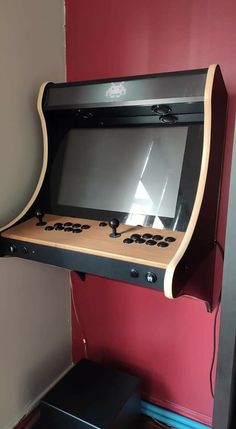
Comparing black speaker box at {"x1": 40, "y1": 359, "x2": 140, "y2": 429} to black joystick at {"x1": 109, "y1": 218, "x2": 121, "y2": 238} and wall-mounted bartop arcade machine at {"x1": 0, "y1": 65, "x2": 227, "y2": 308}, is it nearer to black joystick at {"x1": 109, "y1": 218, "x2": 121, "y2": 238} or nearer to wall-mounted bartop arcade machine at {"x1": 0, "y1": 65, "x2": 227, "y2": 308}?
wall-mounted bartop arcade machine at {"x1": 0, "y1": 65, "x2": 227, "y2": 308}

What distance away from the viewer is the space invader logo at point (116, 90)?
4.05 feet

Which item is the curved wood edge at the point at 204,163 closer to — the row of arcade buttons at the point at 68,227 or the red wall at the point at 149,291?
the red wall at the point at 149,291

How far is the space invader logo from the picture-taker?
1235 millimetres

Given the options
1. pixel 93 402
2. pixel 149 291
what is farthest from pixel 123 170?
pixel 93 402

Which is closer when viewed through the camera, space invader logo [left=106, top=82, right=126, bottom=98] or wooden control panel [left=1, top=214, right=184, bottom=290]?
wooden control panel [left=1, top=214, right=184, bottom=290]

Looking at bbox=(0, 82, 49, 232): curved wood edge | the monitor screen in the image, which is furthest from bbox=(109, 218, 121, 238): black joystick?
bbox=(0, 82, 49, 232): curved wood edge

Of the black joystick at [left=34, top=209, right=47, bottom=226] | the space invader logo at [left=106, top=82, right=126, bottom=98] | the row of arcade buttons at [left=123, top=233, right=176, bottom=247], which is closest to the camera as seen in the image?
the row of arcade buttons at [left=123, top=233, right=176, bottom=247]

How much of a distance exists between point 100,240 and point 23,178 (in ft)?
1.83

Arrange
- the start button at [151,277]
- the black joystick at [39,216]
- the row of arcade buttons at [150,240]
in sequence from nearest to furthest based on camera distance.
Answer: the start button at [151,277], the row of arcade buttons at [150,240], the black joystick at [39,216]

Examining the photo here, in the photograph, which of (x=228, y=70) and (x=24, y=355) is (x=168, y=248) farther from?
(x=24, y=355)

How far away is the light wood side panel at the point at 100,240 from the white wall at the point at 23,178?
203mm

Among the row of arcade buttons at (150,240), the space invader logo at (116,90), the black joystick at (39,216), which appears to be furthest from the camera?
the black joystick at (39,216)

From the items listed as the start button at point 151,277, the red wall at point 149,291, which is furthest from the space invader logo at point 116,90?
the start button at point 151,277

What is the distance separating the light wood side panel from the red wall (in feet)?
1.41
